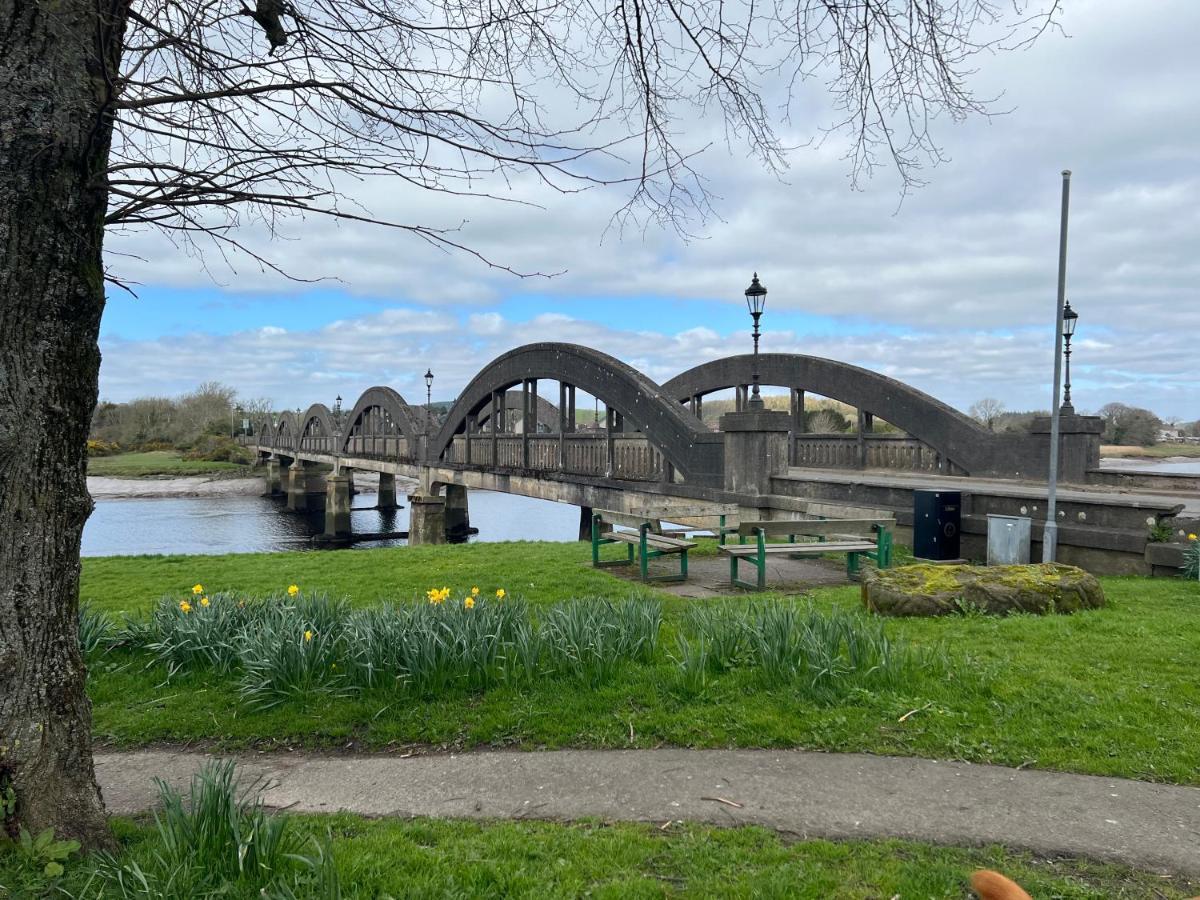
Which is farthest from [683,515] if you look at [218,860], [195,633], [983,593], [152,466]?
[152,466]

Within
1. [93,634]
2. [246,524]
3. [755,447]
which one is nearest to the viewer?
[93,634]

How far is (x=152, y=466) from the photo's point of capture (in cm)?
7150

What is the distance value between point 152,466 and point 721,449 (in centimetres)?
7032

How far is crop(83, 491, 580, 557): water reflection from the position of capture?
31609mm

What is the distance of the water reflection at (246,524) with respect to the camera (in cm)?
3161

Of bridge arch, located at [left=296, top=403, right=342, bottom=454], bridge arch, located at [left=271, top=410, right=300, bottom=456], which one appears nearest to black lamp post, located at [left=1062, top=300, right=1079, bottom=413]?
bridge arch, located at [left=296, top=403, right=342, bottom=454]

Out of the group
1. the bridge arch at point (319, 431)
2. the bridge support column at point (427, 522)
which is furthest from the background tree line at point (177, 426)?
the bridge support column at point (427, 522)

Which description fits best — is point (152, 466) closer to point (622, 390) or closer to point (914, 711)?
point (622, 390)

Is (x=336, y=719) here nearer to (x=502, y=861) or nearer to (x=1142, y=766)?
(x=502, y=861)

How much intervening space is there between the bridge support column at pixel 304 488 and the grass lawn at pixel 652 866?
6043 cm

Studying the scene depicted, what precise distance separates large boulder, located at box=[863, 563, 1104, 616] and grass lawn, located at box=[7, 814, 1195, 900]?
402 cm

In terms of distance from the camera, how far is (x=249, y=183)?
365cm

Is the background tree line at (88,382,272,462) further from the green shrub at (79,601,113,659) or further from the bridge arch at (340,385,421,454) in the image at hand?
the green shrub at (79,601,113,659)

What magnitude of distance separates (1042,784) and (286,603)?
533 centimetres
